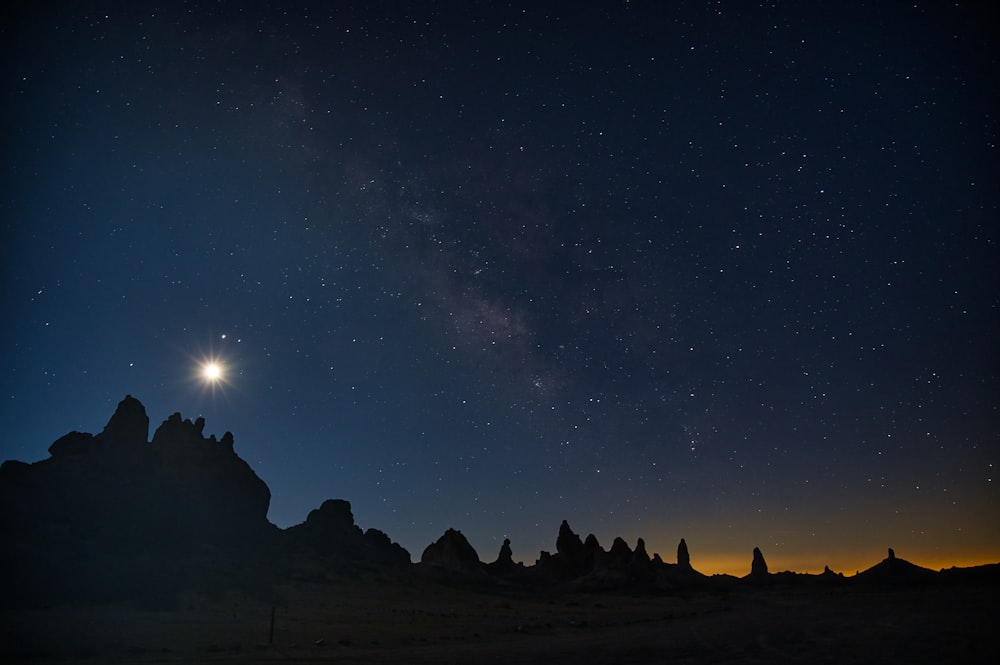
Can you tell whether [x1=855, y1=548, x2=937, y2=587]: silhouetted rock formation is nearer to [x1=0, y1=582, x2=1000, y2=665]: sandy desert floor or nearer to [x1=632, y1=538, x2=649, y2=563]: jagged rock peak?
[x1=632, y1=538, x2=649, y2=563]: jagged rock peak

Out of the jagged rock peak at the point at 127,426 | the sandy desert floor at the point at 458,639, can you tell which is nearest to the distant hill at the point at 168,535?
the jagged rock peak at the point at 127,426

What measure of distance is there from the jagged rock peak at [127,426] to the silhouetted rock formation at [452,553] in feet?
297

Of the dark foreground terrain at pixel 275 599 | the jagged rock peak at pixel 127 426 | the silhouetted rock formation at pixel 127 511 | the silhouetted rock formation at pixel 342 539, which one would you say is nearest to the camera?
the dark foreground terrain at pixel 275 599

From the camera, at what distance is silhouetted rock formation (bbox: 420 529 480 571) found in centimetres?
16190

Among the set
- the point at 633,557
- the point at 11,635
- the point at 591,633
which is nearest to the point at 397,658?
the point at 591,633

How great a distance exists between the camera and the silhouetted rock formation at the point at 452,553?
161900mm

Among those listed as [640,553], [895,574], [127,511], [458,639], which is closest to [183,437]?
[127,511]

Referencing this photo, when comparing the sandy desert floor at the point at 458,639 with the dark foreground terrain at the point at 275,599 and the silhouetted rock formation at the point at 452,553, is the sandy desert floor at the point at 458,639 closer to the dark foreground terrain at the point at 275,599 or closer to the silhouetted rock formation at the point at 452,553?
the dark foreground terrain at the point at 275,599

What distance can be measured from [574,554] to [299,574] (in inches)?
5120

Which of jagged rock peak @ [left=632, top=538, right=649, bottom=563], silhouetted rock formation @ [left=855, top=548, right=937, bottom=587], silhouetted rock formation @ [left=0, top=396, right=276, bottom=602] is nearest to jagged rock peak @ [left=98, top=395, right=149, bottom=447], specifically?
silhouetted rock formation @ [left=0, top=396, right=276, bottom=602]

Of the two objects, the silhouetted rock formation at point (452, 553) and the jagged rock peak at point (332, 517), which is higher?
the jagged rock peak at point (332, 517)

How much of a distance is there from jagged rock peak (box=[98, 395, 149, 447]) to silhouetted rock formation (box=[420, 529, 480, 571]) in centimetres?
9052

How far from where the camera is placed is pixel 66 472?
84562 mm

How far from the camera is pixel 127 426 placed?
3846 inches
